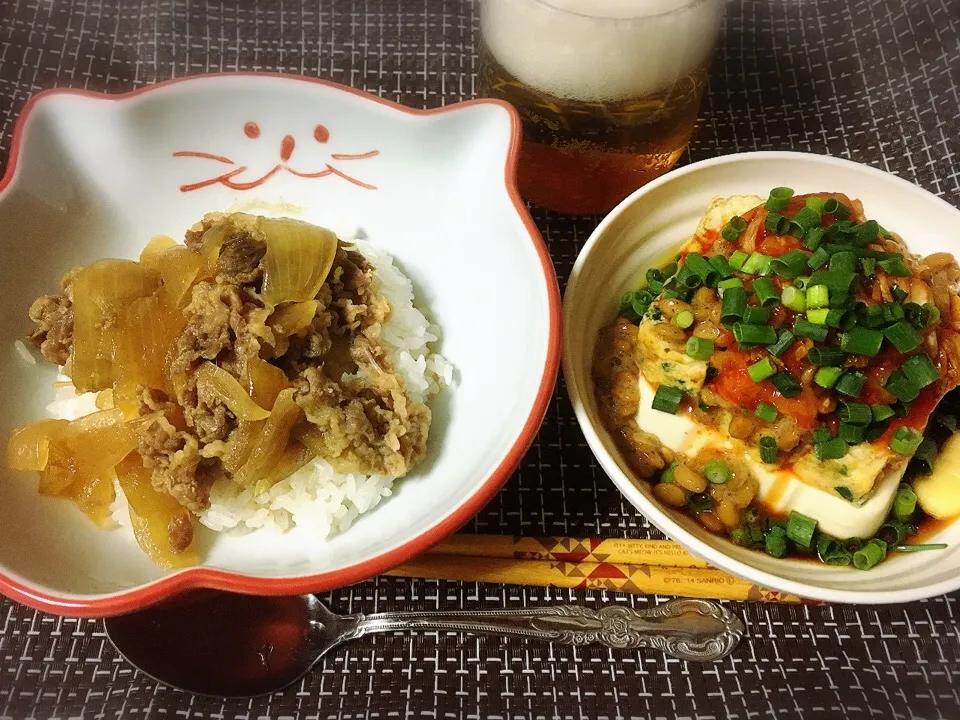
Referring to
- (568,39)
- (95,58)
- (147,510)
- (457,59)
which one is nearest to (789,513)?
(568,39)

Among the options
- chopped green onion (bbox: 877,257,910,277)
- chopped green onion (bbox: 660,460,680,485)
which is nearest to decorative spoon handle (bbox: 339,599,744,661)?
chopped green onion (bbox: 660,460,680,485)

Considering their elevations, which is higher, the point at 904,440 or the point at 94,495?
the point at 904,440

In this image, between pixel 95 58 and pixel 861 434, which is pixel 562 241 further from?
pixel 95 58

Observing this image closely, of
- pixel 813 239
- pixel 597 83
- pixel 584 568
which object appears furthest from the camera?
pixel 597 83

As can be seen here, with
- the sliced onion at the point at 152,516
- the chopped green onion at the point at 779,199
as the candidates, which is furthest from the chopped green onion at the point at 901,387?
the sliced onion at the point at 152,516

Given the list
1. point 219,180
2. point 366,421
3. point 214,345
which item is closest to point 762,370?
point 366,421

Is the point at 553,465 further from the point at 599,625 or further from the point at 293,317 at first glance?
the point at 293,317

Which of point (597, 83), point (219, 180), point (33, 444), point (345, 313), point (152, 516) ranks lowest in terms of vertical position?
point (152, 516)

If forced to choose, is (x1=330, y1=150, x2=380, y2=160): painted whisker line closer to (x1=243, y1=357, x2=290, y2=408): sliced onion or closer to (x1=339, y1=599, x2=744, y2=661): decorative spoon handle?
(x1=243, y1=357, x2=290, y2=408): sliced onion
